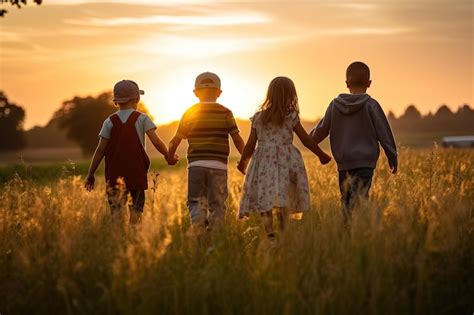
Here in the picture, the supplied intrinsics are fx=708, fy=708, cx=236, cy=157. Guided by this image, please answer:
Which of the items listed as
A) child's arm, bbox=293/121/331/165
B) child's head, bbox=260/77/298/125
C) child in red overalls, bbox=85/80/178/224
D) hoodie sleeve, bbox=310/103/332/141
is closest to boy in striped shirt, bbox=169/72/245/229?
child in red overalls, bbox=85/80/178/224

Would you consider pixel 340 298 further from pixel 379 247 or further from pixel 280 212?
pixel 280 212

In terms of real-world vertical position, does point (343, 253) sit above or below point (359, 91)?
below

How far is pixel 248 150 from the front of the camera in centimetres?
726

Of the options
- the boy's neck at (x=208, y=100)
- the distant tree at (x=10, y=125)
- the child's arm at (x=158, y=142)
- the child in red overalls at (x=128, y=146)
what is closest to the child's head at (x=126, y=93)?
the child in red overalls at (x=128, y=146)

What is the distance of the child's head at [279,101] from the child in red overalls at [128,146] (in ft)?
3.92

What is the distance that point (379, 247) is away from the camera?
5.28 meters

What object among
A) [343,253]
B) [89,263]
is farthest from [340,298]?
[89,263]

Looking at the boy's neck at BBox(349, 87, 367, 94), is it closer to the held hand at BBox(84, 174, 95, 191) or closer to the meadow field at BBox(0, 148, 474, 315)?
the meadow field at BBox(0, 148, 474, 315)

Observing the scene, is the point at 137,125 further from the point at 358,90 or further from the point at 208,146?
the point at 358,90

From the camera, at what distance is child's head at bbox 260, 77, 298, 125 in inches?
277

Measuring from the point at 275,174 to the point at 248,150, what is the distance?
0.43 meters

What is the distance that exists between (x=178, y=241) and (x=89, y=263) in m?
1.57

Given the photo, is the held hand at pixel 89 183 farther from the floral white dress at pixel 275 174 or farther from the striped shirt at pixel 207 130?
the floral white dress at pixel 275 174

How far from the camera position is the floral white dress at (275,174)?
277 inches
